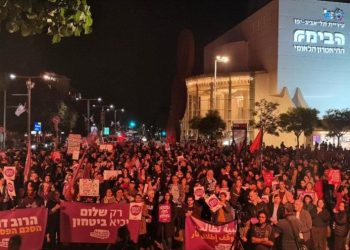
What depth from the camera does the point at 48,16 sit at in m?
5.73

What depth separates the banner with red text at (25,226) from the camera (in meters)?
9.19

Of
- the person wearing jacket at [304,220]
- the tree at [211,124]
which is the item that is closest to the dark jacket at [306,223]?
the person wearing jacket at [304,220]

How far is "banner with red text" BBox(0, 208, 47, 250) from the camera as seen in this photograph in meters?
9.19

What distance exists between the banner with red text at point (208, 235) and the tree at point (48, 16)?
4975mm

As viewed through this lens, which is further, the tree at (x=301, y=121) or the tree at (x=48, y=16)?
the tree at (x=301, y=121)

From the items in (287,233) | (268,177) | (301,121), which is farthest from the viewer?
(301,121)

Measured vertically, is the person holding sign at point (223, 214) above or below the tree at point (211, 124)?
below

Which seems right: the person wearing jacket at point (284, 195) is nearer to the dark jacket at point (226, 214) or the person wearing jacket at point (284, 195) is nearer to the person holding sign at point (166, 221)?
the dark jacket at point (226, 214)

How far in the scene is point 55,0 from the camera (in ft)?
18.5

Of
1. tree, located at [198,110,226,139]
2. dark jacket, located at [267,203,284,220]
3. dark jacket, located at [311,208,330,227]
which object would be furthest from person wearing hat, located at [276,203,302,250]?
tree, located at [198,110,226,139]

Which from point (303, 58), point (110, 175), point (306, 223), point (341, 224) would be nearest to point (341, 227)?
point (341, 224)

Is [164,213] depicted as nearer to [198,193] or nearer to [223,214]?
[198,193]

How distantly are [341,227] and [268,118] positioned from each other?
45.3m

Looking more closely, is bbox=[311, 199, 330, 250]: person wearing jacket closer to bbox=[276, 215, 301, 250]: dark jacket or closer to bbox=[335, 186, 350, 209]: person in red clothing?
bbox=[335, 186, 350, 209]: person in red clothing
